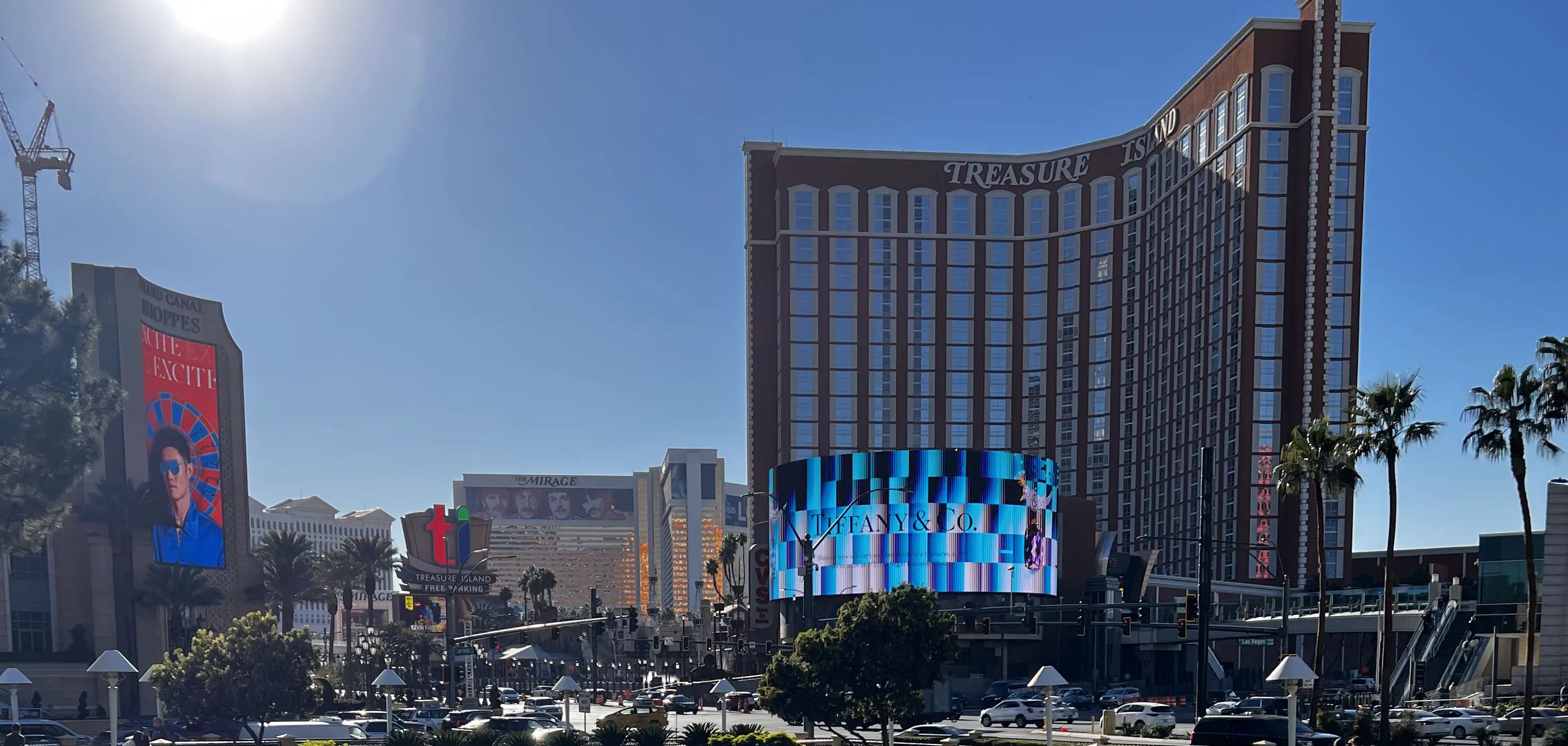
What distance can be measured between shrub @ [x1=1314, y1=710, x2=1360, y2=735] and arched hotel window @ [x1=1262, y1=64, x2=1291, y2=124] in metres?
81.5

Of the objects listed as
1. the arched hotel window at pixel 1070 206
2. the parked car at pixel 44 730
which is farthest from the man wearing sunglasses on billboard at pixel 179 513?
the arched hotel window at pixel 1070 206

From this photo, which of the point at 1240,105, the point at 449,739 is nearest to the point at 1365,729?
the point at 449,739

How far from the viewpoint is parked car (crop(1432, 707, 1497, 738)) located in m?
50.3

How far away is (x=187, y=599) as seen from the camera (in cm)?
10175

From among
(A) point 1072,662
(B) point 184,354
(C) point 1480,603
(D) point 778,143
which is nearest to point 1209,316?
(A) point 1072,662

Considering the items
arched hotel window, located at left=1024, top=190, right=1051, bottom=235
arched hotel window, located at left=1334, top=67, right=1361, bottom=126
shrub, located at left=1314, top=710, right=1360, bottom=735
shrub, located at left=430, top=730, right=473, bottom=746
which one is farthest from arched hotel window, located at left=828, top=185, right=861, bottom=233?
shrub, located at left=430, top=730, right=473, bottom=746

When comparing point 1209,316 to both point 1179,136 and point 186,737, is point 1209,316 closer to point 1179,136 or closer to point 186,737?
point 1179,136

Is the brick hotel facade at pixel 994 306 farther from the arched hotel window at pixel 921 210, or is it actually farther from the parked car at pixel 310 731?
the parked car at pixel 310 731

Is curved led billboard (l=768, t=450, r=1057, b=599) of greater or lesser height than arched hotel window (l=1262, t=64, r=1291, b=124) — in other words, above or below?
below

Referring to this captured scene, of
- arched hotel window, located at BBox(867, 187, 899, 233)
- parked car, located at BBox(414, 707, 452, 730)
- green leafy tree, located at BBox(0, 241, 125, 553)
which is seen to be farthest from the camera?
arched hotel window, located at BBox(867, 187, 899, 233)

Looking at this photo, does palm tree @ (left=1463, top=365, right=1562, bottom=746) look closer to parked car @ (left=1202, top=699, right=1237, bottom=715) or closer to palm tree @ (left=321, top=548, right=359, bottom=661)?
parked car @ (left=1202, top=699, right=1237, bottom=715)

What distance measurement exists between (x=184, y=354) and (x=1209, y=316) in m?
90.7

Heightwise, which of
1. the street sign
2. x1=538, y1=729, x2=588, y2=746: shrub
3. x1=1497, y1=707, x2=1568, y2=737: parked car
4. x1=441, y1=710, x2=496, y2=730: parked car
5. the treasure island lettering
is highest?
the treasure island lettering

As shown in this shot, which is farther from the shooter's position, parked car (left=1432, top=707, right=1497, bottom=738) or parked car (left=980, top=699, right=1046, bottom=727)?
parked car (left=980, top=699, right=1046, bottom=727)
